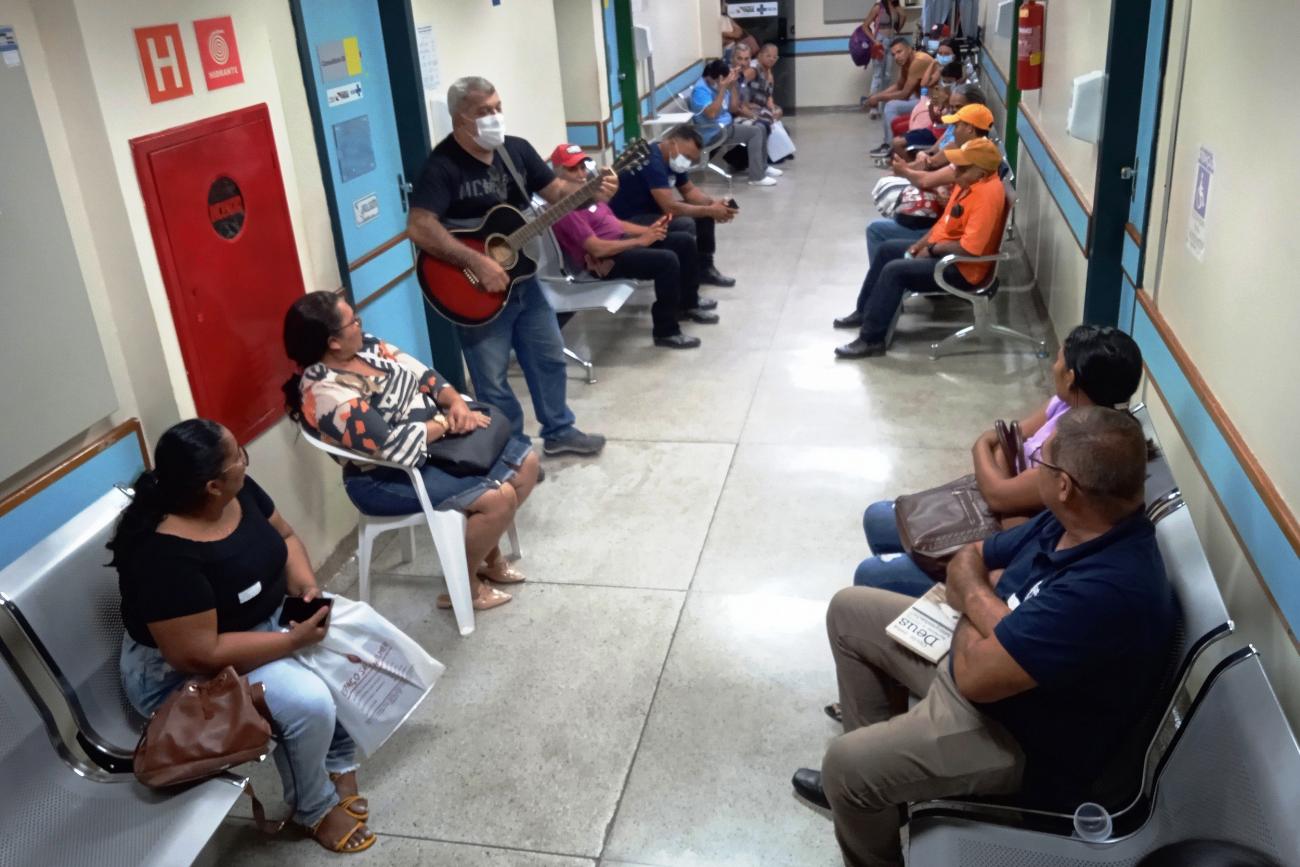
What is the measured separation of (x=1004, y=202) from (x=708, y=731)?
325 cm

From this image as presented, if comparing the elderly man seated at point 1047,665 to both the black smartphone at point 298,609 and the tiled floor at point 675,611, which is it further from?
the black smartphone at point 298,609

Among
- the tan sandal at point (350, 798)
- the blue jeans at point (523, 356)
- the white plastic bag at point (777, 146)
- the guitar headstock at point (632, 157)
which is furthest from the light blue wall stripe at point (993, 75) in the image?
the tan sandal at point (350, 798)

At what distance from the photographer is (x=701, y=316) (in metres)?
6.13

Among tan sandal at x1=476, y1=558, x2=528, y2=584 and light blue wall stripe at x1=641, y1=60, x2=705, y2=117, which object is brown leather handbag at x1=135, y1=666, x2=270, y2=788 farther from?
light blue wall stripe at x1=641, y1=60, x2=705, y2=117

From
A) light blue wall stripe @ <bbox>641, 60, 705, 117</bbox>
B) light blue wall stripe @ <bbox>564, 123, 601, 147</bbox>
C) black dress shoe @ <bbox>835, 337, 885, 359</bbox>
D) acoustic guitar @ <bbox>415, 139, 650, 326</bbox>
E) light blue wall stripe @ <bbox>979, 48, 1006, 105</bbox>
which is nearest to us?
acoustic guitar @ <bbox>415, 139, 650, 326</bbox>

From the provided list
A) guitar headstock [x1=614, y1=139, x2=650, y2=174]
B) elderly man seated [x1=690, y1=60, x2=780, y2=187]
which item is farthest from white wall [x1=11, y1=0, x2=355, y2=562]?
elderly man seated [x1=690, y1=60, x2=780, y2=187]

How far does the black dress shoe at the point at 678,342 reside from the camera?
18.9 feet

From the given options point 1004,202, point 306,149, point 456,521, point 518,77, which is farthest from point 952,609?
point 518,77

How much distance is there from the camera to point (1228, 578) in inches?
97.3

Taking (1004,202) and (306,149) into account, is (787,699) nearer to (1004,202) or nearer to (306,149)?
(306,149)

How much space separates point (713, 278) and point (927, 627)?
4.60m

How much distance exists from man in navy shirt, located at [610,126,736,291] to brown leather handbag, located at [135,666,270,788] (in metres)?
4.08

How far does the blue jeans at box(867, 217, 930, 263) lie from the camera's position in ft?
19.1

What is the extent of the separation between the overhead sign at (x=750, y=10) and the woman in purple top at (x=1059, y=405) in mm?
11138
